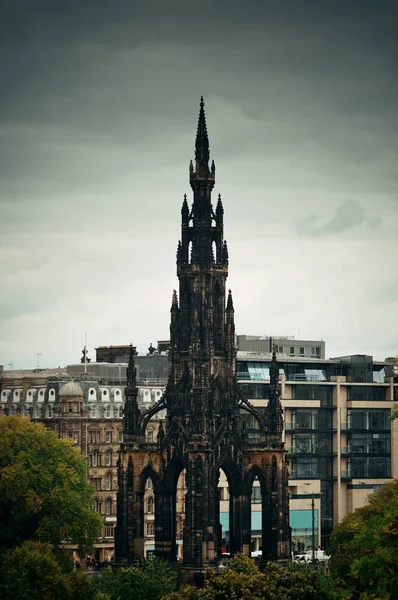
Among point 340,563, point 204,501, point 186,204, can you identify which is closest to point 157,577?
point 204,501

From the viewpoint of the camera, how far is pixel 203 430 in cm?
14888

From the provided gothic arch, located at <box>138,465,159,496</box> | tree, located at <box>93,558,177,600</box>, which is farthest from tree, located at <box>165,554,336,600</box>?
gothic arch, located at <box>138,465,159,496</box>

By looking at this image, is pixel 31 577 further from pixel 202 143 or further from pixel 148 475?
pixel 202 143

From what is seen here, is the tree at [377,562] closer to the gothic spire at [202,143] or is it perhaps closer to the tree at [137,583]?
the tree at [137,583]

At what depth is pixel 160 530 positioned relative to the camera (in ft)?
501

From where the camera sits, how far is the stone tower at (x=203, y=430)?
5901 inches

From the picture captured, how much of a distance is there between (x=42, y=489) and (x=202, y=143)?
33168 mm

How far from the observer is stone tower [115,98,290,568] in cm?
14988

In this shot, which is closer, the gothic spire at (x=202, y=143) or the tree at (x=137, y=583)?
the tree at (x=137, y=583)

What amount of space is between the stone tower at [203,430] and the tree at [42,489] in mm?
8938

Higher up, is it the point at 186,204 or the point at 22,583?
the point at 186,204

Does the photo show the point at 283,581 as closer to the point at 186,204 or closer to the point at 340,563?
the point at 340,563

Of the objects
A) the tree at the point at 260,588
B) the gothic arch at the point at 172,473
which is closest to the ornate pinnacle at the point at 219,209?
the gothic arch at the point at 172,473

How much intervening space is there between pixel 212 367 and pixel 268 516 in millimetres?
13232
